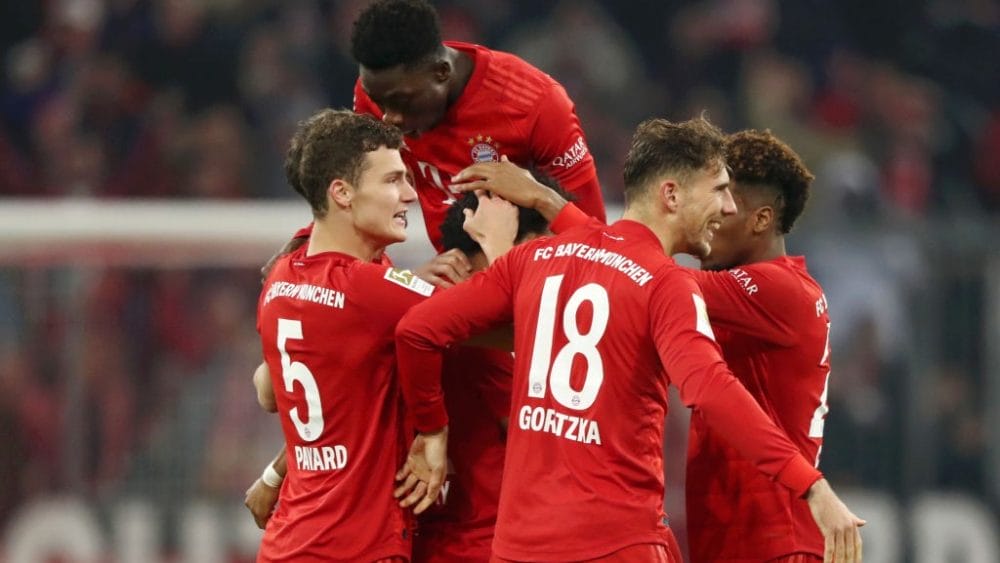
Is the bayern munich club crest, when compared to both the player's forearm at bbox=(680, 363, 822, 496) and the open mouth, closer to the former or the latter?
the open mouth

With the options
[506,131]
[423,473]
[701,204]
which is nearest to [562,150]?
[506,131]

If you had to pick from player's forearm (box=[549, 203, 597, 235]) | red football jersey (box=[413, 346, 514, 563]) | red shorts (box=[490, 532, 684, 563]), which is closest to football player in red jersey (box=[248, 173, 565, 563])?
red football jersey (box=[413, 346, 514, 563])

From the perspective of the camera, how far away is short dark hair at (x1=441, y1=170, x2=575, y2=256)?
413 cm

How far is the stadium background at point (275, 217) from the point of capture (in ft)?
23.7

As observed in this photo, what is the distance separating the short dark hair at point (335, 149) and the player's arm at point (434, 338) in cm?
45

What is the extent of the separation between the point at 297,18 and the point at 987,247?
450cm

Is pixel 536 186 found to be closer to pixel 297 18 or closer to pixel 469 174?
pixel 469 174

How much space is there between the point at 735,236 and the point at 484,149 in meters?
0.75

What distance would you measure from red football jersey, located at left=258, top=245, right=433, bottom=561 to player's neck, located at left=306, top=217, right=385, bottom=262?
44 mm

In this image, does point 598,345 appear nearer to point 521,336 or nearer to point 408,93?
point 521,336

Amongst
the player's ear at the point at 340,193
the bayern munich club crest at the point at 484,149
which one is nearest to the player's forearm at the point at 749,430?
the player's ear at the point at 340,193

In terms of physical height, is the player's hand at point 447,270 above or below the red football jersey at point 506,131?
below

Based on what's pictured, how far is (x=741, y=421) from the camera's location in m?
3.28

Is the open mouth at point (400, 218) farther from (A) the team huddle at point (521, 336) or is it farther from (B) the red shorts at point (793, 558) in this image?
(B) the red shorts at point (793, 558)
